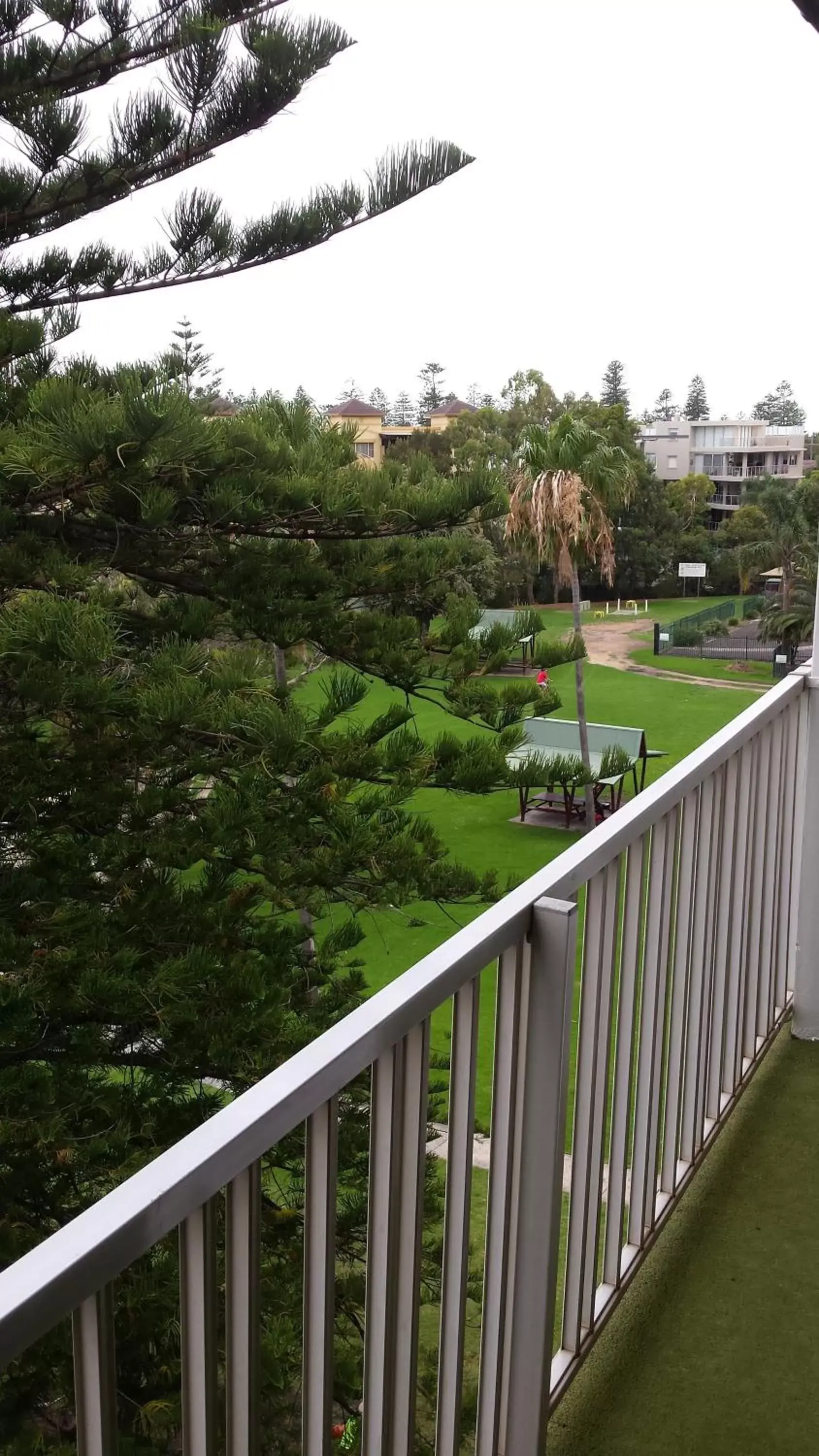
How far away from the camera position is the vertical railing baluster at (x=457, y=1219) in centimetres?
75

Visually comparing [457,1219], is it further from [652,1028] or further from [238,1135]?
[652,1028]

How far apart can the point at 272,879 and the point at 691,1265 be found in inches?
166

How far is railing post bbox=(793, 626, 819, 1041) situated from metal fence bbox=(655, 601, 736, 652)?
1087 inches

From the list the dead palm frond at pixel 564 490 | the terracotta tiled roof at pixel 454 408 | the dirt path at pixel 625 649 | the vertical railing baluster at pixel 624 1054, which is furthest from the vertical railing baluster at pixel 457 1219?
the dirt path at pixel 625 649

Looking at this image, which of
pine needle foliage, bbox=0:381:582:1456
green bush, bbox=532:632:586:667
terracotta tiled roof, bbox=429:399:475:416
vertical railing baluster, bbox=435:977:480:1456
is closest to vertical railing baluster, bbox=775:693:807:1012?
vertical railing baluster, bbox=435:977:480:1456

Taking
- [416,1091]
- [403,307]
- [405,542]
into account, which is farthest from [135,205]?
[403,307]

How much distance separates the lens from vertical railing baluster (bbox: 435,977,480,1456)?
75cm

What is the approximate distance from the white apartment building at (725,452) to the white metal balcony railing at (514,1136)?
90.0 feet

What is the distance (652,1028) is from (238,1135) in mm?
794

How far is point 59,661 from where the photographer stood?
14.9 feet

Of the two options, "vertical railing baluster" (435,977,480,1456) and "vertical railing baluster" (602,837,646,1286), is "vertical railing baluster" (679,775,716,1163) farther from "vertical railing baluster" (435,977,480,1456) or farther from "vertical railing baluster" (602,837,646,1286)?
"vertical railing baluster" (435,977,480,1456)

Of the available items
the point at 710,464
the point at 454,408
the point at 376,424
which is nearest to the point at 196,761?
the point at 376,424

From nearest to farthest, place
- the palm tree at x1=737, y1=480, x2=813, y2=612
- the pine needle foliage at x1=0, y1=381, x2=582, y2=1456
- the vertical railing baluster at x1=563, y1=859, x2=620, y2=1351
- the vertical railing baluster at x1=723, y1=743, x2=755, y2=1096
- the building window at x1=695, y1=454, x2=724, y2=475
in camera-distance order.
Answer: the vertical railing baluster at x1=563, y1=859, x2=620, y2=1351, the vertical railing baluster at x1=723, y1=743, x2=755, y2=1096, the pine needle foliage at x1=0, y1=381, x2=582, y2=1456, the palm tree at x1=737, y1=480, x2=813, y2=612, the building window at x1=695, y1=454, x2=724, y2=475

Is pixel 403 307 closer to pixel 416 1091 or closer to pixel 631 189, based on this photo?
pixel 631 189
